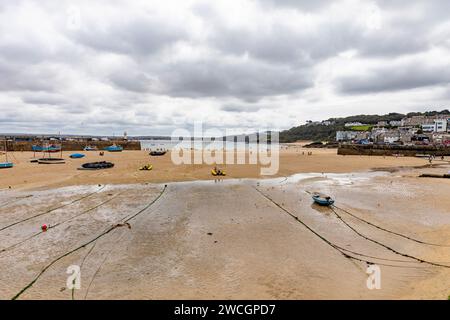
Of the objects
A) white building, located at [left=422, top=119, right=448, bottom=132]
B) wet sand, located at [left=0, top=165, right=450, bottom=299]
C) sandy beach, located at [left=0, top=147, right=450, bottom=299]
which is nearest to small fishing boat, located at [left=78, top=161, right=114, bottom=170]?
sandy beach, located at [left=0, top=147, right=450, bottom=299]

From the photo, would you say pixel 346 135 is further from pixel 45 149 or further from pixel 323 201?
pixel 45 149

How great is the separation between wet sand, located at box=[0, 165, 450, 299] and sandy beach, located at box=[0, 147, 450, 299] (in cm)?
5

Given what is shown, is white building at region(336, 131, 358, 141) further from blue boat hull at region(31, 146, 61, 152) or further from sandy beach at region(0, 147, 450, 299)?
blue boat hull at region(31, 146, 61, 152)

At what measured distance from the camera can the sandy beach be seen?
779 cm

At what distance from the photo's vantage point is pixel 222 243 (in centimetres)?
1117

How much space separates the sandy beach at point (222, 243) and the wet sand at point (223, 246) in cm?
5

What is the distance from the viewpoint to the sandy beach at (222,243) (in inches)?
307

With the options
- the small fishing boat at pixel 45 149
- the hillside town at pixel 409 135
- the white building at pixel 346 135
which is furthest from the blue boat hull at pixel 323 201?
the white building at pixel 346 135

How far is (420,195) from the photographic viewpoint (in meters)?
20.6

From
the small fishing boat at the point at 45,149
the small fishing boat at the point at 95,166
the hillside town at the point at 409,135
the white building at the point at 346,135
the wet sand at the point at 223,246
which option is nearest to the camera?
the wet sand at the point at 223,246

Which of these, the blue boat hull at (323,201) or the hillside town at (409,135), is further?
the hillside town at (409,135)

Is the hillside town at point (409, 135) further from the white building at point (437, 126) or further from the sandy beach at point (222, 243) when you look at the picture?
the sandy beach at point (222, 243)

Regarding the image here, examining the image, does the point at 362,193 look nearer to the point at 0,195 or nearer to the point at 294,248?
the point at 294,248

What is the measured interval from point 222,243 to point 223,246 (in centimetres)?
32
